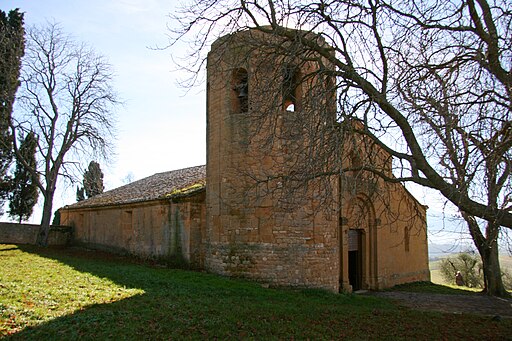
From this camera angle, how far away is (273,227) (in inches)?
555

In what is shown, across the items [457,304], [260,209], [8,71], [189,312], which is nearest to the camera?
[189,312]

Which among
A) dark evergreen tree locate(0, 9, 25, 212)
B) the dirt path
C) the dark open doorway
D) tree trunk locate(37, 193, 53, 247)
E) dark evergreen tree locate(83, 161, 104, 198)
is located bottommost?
the dirt path

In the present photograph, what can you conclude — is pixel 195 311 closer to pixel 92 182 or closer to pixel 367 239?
pixel 367 239

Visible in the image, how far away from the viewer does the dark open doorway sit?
1920cm

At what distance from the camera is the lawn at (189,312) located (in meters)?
7.77

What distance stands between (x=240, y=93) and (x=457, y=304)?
11050mm

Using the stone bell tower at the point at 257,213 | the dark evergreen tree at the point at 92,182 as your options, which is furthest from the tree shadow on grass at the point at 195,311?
the dark evergreen tree at the point at 92,182

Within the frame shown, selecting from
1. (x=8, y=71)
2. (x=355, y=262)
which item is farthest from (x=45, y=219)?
(x=355, y=262)

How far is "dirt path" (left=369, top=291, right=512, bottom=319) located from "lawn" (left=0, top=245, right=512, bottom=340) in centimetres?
138

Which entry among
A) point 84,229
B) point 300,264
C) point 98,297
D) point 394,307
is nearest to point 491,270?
point 394,307

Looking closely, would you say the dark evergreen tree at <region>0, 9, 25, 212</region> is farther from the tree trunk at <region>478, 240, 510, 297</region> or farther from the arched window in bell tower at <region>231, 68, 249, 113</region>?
the tree trunk at <region>478, 240, 510, 297</region>

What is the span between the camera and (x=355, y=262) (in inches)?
771

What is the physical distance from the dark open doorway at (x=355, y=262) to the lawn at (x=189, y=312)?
4.90 meters

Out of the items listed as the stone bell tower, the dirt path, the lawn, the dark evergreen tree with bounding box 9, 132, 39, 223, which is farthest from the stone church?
the dark evergreen tree with bounding box 9, 132, 39, 223
